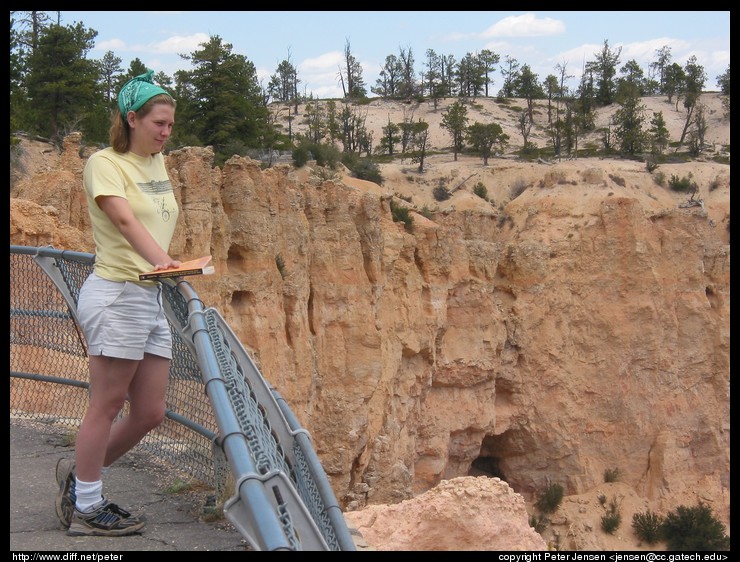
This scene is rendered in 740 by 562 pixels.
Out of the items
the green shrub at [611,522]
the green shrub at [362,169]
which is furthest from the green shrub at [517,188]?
the green shrub at [611,522]

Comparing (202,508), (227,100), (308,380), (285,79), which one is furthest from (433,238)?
(285,79)

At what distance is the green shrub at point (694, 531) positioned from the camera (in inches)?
722

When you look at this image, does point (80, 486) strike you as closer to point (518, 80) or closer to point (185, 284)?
point (185, 284)

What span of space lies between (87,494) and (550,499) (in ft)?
60.7

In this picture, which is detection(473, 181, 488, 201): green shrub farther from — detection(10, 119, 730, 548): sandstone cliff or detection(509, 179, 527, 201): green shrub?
detection(10, 119, 730, 548): sandstone cliff

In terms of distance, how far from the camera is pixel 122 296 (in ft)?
10.9

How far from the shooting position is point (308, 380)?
1516 cm

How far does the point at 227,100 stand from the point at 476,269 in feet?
30.7

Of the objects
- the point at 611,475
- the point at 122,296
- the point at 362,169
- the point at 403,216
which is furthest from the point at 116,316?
the point at 362,169

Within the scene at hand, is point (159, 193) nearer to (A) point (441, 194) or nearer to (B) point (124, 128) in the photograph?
(B) point (124, 128)

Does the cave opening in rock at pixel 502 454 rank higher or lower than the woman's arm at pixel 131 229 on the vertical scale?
lower

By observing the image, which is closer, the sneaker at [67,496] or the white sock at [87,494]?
the white sock at [87,494]

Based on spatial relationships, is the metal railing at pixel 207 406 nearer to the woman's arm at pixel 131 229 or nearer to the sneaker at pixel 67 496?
the woman's arm at pixel 131 229

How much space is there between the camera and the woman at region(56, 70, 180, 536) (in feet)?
10.7
